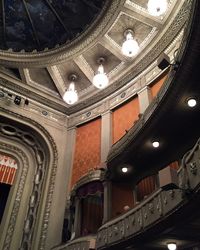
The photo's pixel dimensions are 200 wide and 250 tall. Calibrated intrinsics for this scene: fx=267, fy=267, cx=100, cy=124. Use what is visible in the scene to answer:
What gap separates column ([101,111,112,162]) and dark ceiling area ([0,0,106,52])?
331 centimetres

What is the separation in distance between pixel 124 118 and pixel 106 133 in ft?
2.78

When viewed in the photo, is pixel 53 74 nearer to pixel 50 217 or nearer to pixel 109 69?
pixel 109 69

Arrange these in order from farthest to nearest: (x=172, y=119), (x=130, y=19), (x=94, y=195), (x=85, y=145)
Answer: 1. (x=85, y=145)
2. (x=130, y=19)
3. (x=94, y=195)
4. (x=172, y=119)

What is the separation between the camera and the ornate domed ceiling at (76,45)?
9250mm

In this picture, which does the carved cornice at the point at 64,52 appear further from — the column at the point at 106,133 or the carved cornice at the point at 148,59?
the column at the point at 106,133

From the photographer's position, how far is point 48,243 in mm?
8125

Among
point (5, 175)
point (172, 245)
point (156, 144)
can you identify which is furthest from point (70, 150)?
point (172, 245)

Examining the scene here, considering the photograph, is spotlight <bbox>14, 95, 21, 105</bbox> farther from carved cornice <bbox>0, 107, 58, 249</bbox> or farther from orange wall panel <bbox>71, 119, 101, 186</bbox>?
orange wall panel <bbox>71, 119, 101, 186</bbox>

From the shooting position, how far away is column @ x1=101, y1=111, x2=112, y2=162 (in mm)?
9141

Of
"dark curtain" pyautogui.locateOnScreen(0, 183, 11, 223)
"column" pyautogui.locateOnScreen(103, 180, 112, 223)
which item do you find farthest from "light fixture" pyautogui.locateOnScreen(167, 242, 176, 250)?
"dark curtain" pyautogui.locateOnScreen(0, 183, 11, 223)

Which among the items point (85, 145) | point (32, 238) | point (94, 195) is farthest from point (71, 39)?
point (32, 238)

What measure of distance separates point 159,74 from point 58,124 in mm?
4715

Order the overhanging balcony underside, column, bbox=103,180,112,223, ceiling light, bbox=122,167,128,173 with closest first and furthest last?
1. the overhanging balcony underside
2. column, bbox=103,180,112,223
3. ceiling light, bbox=122,167,128,173

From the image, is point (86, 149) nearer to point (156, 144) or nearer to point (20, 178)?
point (20, 178)
